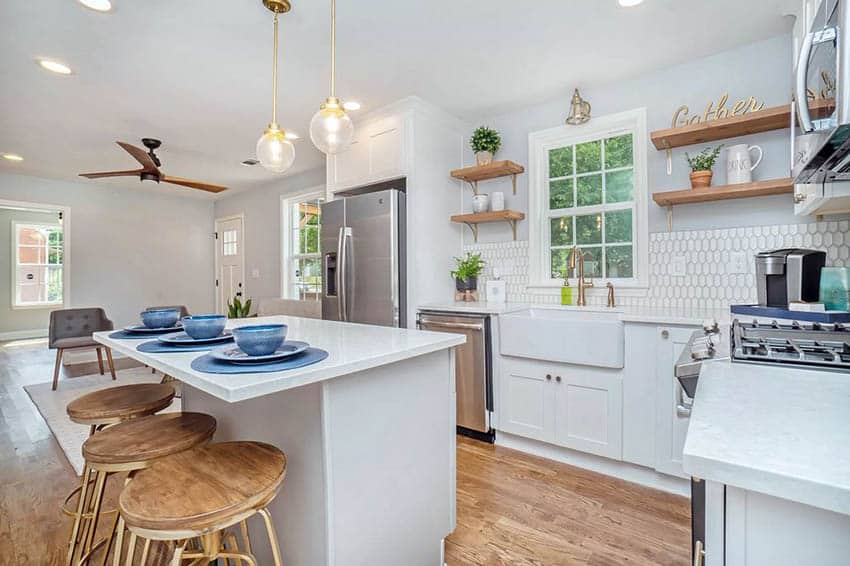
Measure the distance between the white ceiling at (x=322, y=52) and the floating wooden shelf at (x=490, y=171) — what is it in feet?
1.59

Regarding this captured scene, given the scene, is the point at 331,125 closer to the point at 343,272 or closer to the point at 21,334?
the point at 343,272

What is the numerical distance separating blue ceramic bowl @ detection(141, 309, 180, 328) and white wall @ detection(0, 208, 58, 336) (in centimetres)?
786

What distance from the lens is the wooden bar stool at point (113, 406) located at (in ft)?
5.05

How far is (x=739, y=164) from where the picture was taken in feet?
7.72

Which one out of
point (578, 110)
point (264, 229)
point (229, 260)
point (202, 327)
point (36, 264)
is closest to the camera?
point (202, 327)

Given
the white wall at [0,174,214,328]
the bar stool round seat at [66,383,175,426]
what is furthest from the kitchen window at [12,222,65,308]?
the bar stool round seat at [66,383,175,426]

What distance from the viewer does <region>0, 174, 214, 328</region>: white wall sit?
591cm

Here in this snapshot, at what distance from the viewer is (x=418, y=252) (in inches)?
127

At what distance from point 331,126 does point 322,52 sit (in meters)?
0.95

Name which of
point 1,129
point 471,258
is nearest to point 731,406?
point 471,258

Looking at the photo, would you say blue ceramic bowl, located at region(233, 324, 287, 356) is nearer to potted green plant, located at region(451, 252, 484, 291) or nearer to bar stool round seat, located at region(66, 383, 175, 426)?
bar stool round seat, located at region(66, 383, 175, 426)

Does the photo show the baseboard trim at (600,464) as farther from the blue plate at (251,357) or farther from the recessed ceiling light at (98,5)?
the recessed ceiling light at (98,5)

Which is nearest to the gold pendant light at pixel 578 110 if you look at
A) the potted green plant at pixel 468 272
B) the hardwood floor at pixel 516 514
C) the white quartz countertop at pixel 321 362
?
the potted green plant at pixel 468 272

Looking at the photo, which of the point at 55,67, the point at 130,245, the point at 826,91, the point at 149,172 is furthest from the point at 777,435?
the point at 130,245
